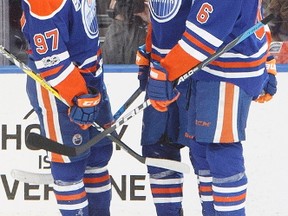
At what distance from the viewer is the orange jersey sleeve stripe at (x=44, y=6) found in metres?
2.81

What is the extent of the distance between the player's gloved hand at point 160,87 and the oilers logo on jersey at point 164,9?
208 mm

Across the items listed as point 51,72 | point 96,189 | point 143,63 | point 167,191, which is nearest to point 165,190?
point 167,191

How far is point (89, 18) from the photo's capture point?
9.88 feet

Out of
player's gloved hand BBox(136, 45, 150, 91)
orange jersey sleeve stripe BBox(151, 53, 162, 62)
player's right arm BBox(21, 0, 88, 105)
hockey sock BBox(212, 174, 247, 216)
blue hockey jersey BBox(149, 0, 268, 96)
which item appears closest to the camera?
A: blue hockey jersey BBox(149, 0, 268, 96)

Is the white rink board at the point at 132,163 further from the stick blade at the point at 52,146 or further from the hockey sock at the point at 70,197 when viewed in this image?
the stick blade at the point at 52,146

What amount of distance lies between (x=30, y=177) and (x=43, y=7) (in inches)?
29.6

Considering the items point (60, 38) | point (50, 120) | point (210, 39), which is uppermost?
point (210, 39)

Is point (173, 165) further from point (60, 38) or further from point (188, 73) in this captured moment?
point (60, 38)

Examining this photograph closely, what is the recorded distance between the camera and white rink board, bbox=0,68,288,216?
12.6 ft

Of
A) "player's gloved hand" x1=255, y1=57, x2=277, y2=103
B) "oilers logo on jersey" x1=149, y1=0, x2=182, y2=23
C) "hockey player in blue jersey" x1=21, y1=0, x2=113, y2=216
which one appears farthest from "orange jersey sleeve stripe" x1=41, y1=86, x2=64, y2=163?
"player's gloved hand" x1=255, y1=57, x2=277, y2=103

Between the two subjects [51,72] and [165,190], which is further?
[165,190]

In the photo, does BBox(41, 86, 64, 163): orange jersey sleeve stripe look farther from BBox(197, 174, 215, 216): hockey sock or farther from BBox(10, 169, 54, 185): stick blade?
BBox(197, 174, 215, 216): hockey sock

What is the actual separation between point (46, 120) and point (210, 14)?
706 mm

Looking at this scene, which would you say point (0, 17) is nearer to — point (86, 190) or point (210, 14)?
point (86, 190)
